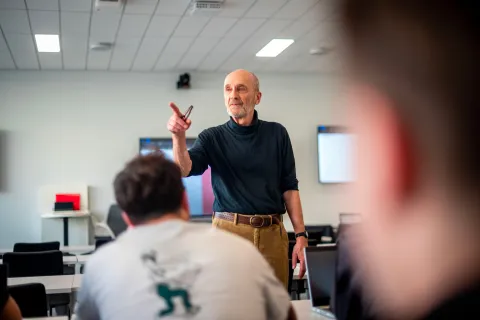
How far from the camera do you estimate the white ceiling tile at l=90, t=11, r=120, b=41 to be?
605 cm

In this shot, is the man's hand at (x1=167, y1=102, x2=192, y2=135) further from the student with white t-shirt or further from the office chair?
the office chair

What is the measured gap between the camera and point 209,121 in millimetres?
9328

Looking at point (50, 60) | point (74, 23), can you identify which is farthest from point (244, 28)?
point (50, 60)

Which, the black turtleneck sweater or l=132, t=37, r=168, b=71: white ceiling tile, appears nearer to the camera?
the black turtleneck sweater

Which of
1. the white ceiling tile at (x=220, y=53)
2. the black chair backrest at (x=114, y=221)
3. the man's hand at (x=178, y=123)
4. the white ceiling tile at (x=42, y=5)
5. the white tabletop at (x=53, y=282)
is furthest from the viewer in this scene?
the black chair backrest at (x=114, y=221)

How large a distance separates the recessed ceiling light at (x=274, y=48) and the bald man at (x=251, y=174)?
15.1ft

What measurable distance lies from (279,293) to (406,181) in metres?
1.15

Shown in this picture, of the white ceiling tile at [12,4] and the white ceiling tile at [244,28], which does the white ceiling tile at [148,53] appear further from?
the white ceiling tile at [12,4]

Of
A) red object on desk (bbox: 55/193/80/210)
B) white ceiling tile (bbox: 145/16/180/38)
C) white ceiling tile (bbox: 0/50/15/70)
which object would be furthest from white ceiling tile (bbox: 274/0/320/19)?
red object on desk (bbox: 55/193/80/210)

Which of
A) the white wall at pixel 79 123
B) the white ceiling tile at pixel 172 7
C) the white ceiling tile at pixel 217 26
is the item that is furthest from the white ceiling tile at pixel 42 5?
the white wall at pixel 79 123

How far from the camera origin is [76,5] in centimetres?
571

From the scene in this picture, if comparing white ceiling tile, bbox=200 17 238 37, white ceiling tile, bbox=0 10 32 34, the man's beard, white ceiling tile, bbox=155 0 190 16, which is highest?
white ceiling tile, bbox=155 0 190 16

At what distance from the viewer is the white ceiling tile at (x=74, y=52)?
7.05 metres

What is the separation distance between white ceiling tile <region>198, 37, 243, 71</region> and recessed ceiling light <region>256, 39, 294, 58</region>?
0.41 m
